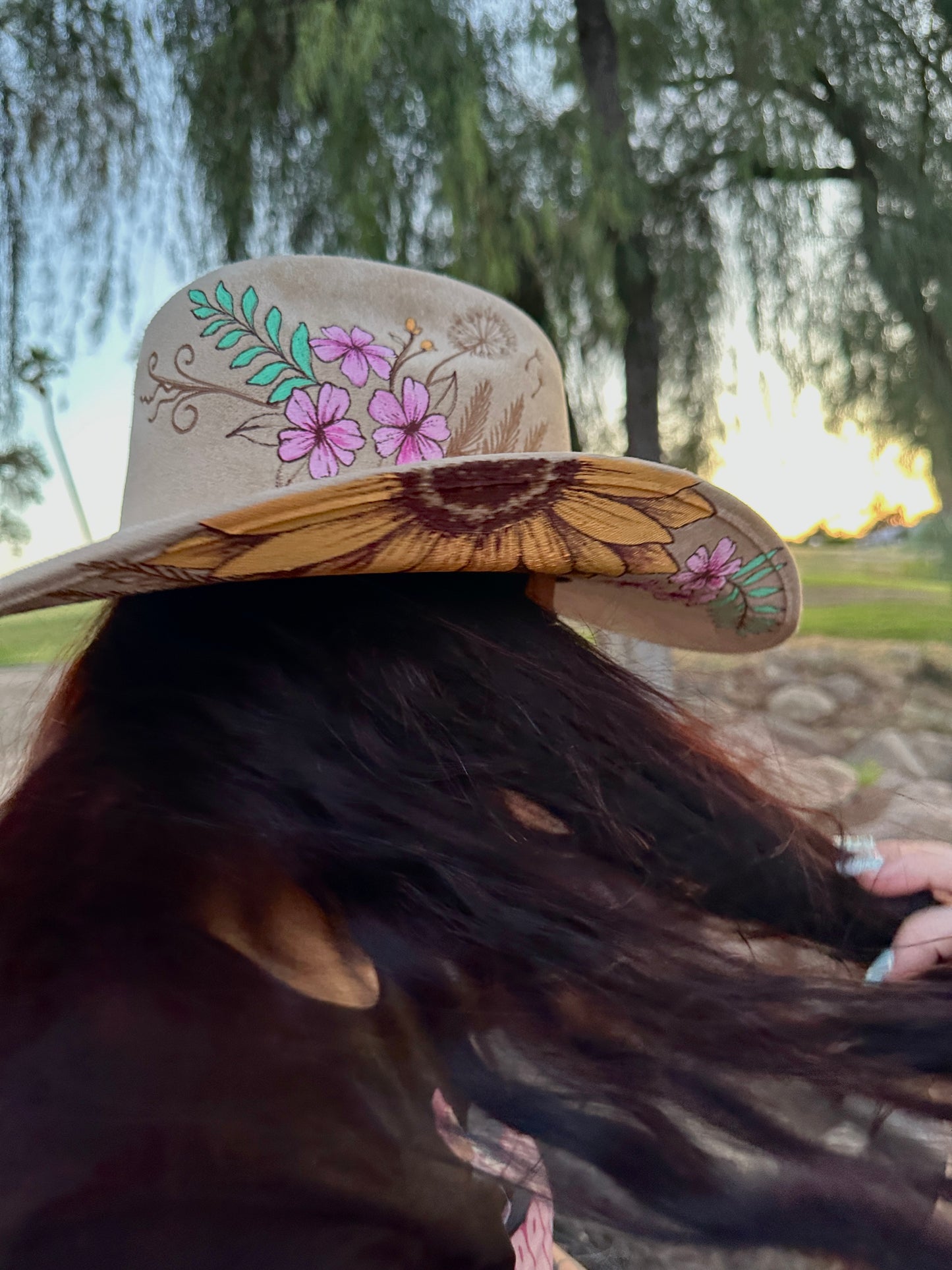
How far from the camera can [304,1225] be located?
53 centimetres

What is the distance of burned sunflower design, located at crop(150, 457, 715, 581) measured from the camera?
21.6 inches

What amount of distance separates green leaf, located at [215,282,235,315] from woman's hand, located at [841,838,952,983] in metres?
0.64

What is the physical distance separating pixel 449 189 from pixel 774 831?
166 cm

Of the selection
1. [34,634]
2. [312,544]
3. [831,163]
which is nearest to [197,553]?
[312,544]

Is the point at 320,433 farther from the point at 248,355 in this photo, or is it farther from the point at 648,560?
the point at 648,560

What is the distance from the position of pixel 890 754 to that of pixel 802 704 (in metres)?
0.35

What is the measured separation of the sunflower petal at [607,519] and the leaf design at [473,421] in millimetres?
98

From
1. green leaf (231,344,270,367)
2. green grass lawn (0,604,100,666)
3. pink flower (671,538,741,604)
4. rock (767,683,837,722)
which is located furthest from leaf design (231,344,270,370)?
rock (767,683,837,722)

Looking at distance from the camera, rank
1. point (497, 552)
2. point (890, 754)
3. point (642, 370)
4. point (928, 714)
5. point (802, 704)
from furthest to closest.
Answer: point (802, 704), point (928, 714), point (890, 754), point (642, 370), point (497, 552)

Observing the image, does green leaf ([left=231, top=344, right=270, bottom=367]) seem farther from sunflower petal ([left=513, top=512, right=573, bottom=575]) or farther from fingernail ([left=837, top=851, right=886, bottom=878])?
fingernail ([left=837, top=851, right=886, bottom=878])

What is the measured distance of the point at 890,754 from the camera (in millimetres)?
2988

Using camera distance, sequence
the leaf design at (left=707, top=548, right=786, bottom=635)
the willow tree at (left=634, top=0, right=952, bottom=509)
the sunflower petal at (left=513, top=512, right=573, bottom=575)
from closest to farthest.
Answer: the sunflower petal at (left=513, top=512, right=573, bottom=575)
the leaf design at (left=707, top=548, right=786, bottom=635)
the willow tree at (left=634, top=0, right=952, bottom=509)

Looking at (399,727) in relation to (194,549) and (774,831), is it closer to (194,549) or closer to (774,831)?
(194,549)

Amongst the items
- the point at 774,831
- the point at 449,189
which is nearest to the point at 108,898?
the point at 774,831
